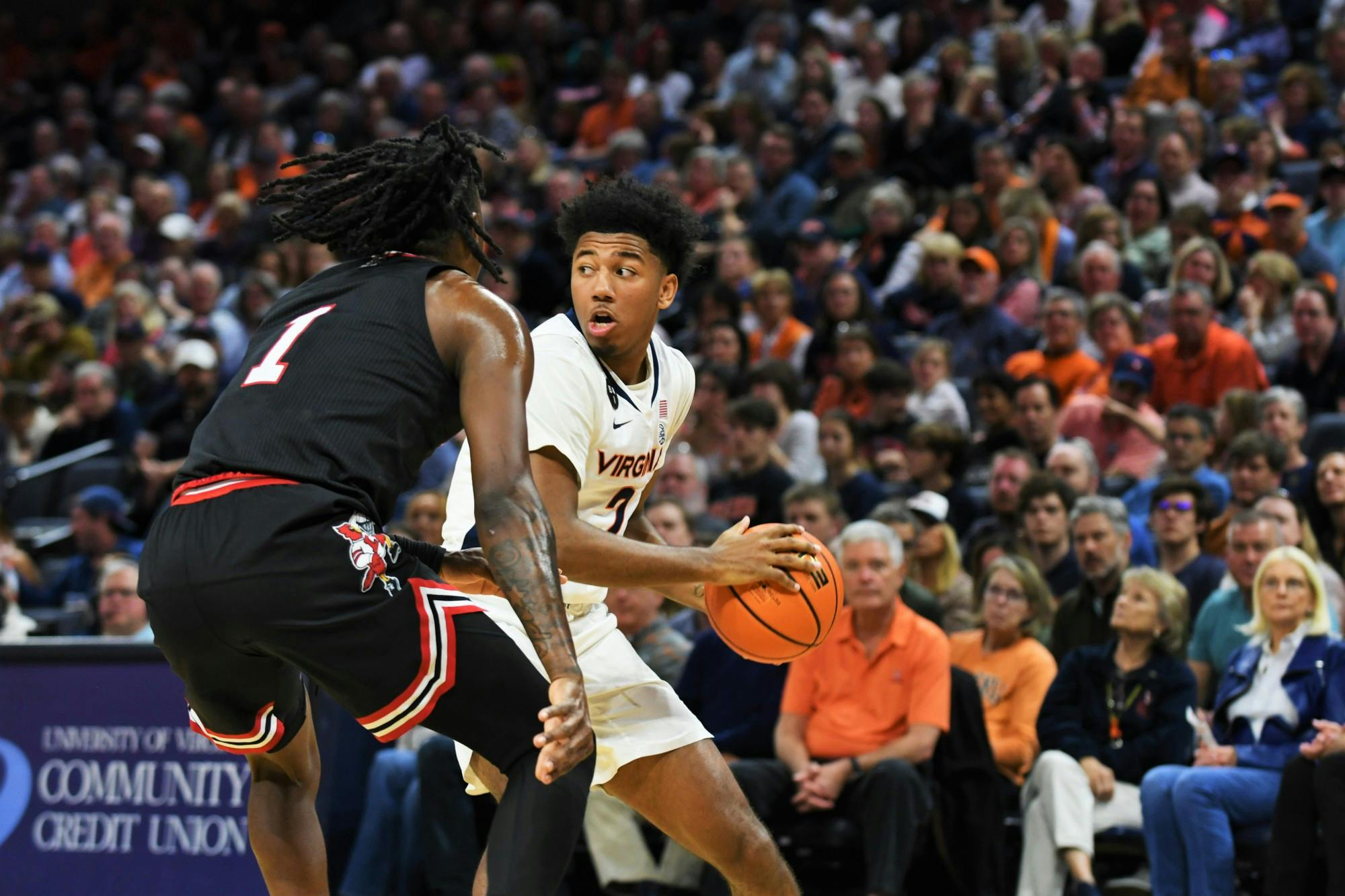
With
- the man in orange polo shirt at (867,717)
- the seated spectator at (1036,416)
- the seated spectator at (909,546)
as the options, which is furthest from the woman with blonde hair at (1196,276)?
the man in orange polo shirt at (867,717)

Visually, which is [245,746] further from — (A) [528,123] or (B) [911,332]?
(A) [528,123]

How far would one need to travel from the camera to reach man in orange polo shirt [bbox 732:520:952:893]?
20.7 feet

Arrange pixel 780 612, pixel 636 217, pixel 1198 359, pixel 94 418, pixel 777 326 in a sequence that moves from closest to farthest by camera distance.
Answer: pixel 780 612 < pixel 636 217 < pixel 1198 359 < pixel 777 326 < pixel 94 418

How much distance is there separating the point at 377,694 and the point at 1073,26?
11379mm

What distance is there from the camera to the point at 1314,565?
6414 millimetres

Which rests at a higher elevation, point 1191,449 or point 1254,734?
point 1191,449

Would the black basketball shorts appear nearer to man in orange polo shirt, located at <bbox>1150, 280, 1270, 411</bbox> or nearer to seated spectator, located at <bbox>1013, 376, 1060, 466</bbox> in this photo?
seated spectator, located at <bbox>1013, 376, 1060, 466</bbox>

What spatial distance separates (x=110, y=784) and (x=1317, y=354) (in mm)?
6380

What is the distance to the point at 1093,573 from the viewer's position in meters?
7.12

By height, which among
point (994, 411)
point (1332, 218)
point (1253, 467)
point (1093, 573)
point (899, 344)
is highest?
point (1332, 218)

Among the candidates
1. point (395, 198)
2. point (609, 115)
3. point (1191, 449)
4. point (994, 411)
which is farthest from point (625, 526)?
point (609, 115)

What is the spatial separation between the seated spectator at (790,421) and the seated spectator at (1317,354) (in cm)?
226

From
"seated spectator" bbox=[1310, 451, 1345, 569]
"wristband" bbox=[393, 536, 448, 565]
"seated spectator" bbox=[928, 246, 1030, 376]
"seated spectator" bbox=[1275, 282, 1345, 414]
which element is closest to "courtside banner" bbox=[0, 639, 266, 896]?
"wristband" bbox=[393, 536, 448, 565]

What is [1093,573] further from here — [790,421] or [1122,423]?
[790,421]
